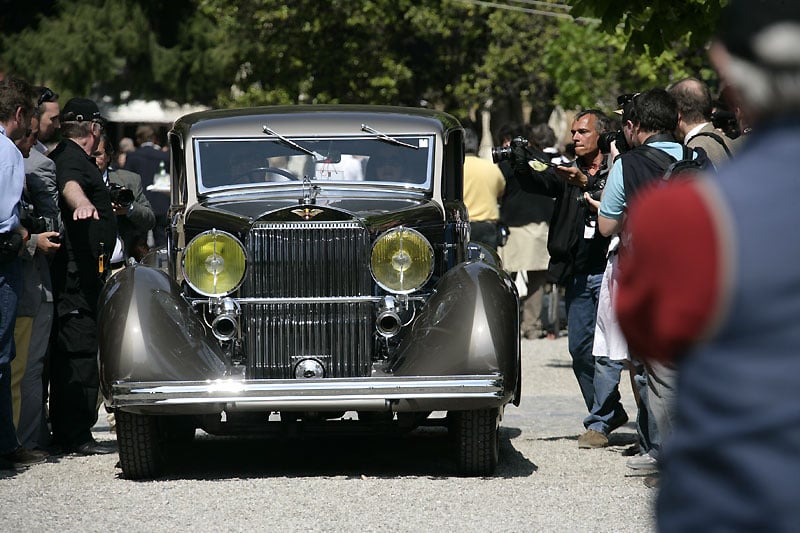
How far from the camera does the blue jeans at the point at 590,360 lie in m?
7.88

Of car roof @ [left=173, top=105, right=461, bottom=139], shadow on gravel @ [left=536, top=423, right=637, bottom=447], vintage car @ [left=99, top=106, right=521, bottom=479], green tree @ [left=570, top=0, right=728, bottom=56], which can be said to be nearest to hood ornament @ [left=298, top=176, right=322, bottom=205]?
vintage car @ [left=99, top=106, right=521, bottom=479]

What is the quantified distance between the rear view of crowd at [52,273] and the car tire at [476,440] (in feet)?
7.59

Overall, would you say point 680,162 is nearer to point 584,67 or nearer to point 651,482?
point 651,482

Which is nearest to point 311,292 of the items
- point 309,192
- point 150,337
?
point 309,192

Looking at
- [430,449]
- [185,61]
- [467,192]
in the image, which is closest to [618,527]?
[430,449]

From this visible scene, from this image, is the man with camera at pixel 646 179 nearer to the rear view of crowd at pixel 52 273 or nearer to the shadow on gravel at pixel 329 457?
the shadow on gravel at pixel 329 457

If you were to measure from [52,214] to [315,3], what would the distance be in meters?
21.2

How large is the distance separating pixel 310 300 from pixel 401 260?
54cm

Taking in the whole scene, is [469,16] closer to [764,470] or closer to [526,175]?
[526,175]

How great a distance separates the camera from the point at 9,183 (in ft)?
22.4

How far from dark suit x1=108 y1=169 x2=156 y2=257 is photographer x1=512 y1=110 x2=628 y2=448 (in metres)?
2.47

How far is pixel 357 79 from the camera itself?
29359 mm

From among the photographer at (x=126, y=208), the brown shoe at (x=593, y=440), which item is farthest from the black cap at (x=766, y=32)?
the photographer at (x=126, y=208)

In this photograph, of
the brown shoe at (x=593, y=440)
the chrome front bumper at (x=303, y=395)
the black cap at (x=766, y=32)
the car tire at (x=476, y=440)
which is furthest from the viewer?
the brown shoe at (x=593, y=440)
